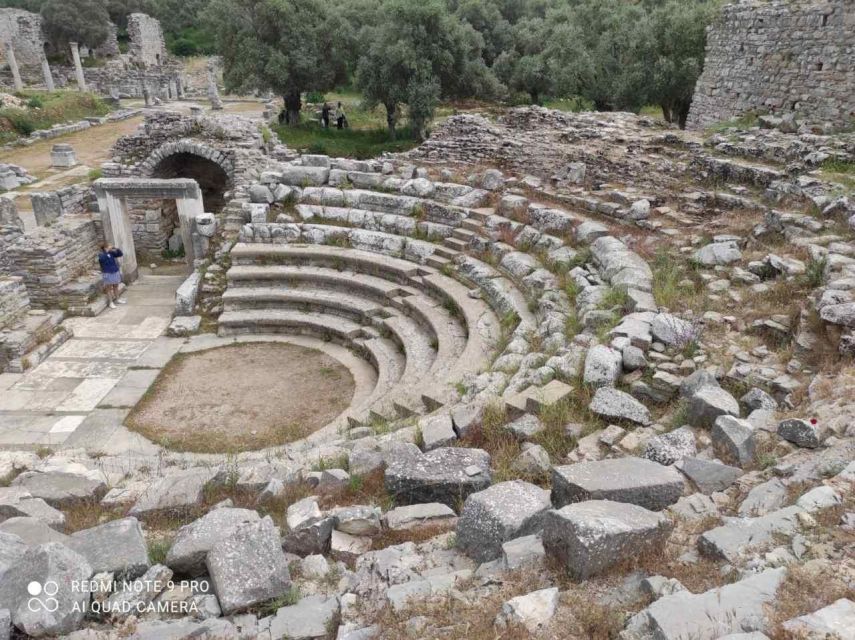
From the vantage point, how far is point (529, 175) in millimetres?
12898

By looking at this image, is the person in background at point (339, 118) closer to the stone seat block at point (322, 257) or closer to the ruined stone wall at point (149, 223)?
the ruined stone wall at point (149, 223)

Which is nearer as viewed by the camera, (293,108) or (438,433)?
(438,433)

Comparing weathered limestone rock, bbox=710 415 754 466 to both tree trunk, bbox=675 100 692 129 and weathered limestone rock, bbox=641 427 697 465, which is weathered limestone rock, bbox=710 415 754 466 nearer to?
weathered limestone rock, bbox=641 427 697 465

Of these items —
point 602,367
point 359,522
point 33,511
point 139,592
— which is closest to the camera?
point 139,592

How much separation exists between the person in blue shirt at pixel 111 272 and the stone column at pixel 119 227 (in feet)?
1.91

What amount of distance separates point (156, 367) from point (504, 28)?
33636 mm

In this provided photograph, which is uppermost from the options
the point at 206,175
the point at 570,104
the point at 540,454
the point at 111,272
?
the point at 570,104

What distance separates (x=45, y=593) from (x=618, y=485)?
345 cm

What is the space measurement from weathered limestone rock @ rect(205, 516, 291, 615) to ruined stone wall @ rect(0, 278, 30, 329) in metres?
9.65

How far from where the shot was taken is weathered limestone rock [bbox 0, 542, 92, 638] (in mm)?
3455

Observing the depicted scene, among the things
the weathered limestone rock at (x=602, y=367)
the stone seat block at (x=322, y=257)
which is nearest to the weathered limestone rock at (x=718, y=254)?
the weathered limestone rock at (x=602, y=367)

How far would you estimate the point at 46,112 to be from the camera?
30812 millimetres

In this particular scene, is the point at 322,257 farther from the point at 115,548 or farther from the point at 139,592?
the point at 139,592

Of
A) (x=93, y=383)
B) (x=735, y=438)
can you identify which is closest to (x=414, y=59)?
(x=93, y=383)
